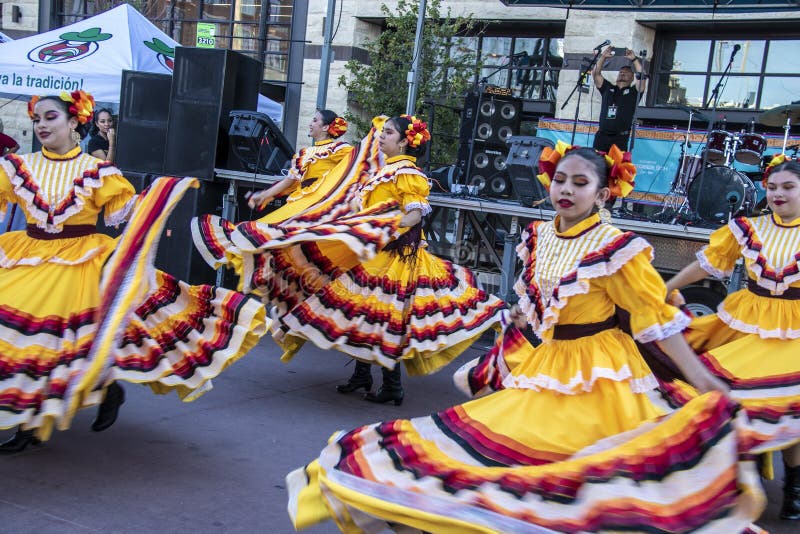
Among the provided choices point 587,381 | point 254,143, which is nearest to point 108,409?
point 587,381

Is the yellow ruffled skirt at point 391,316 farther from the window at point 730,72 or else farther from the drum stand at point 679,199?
the window at point 730,72

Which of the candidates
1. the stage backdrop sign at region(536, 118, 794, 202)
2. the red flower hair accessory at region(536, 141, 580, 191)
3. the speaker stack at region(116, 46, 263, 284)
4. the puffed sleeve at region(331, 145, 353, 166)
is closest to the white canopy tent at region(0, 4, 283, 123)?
the speaker stack at region(116, 46, 263, 284)

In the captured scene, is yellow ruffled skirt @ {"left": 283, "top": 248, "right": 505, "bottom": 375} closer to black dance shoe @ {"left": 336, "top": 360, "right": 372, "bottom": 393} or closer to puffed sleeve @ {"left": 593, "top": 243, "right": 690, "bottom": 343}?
black dance shoe @ {"left": 336, "top": 360, "right": 372, "bottom": 393}

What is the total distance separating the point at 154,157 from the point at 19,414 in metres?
7.11

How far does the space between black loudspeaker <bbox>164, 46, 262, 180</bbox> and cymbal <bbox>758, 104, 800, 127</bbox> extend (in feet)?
20.5

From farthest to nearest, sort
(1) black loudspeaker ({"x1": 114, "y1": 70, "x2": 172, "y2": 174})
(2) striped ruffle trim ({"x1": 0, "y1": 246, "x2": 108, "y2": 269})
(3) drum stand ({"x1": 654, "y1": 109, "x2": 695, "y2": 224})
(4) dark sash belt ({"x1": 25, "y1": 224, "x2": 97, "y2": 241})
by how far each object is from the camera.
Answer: (1) black loudspeaker ({"x1": 114, "y1": 70, "x2": 172, "y2": 174})
(3) drum stand ({"x1": 654, "y1": 109, "x2": 695, "y2": 224})
(4) dark sash belt ({"x1": 25, "y1": 224, "x2": 97, "y2": 241})
(2) striped ruffle trim ({"x1": 0, "y1": 246, "x2": 108, "y2": 269})

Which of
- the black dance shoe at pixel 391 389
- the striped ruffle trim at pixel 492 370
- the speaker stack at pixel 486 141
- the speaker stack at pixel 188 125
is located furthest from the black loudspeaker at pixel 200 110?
the striped ruffle trim at pixel 492 370

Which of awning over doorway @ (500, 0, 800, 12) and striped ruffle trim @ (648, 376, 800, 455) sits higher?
awning over doorway @ (500, 0, 800, 12)

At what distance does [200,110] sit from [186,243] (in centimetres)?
159

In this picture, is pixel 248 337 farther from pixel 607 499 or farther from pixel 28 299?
pixel 607 499

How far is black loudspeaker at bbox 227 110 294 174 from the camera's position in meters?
9.90

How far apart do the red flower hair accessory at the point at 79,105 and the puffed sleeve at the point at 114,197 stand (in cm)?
38

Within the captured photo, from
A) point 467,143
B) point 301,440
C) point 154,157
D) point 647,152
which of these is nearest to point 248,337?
point 301,440

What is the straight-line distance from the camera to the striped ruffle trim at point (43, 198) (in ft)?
14.9
